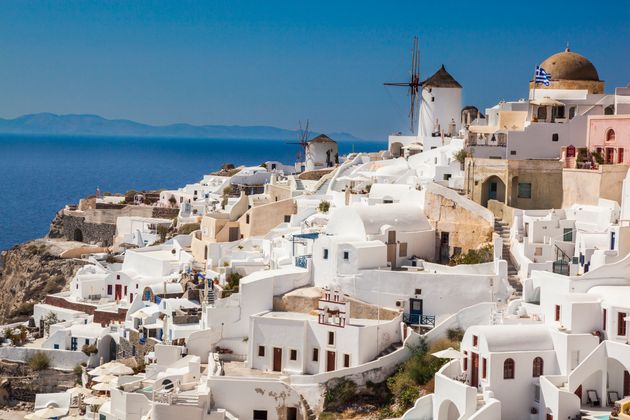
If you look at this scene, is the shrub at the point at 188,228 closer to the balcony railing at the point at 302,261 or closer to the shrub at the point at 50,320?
the shrub at the point at 50,320

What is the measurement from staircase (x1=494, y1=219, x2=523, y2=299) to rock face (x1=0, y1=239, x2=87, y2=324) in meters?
23.1

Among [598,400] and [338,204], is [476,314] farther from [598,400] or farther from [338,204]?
[338,204]

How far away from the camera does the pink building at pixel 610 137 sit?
35.3 m

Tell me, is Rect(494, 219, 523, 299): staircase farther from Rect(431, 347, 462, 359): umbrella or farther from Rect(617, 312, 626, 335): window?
Rect(617, 312, 626, 335): window

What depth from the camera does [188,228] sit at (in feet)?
168

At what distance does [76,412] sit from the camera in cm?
3419

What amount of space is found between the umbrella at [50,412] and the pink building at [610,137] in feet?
63.8

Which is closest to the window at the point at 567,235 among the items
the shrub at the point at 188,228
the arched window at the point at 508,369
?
the arched window at the point at 508,369

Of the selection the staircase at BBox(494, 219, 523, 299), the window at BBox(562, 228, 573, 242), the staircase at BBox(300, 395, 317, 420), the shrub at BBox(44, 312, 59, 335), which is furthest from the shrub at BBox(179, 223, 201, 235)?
the window at BBox(562, 228, 573, 242)

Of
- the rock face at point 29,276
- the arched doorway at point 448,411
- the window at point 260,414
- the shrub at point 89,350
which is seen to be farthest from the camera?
the rock face at point 29,276

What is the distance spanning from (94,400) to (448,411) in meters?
12.5

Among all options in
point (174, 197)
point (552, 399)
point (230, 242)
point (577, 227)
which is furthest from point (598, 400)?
point (174, 197)

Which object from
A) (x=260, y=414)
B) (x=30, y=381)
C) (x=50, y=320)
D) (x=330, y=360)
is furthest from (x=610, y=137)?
(x=50, y=320)

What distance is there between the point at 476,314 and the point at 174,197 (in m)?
34.6
